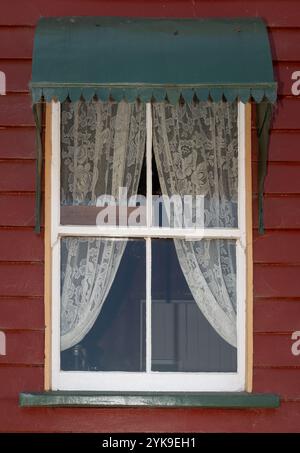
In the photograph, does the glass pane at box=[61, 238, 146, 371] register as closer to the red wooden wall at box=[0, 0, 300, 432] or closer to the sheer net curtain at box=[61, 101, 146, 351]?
the sheer net curtain at box=[61, 101, 146, 351]

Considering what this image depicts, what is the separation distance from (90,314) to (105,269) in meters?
0.26

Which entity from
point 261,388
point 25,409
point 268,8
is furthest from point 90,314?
point 268,8

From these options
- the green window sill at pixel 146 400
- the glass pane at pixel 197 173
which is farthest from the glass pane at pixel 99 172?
the green window sill at pixel 146 400

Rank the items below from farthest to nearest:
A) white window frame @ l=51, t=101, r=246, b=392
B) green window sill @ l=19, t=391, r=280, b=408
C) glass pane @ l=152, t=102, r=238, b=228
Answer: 1. glass pane @ l=152, t=102, r=238, b=228
2. white window frame @ l=51, t=101, r=246, b=392
3. green window sill @ l=19, t=391, r=280, b=408

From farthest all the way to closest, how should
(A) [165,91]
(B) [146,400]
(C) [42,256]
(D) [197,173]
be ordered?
(D) [197,173] → (C) [42,256] → (B) [146,400] → (A) [165,91]

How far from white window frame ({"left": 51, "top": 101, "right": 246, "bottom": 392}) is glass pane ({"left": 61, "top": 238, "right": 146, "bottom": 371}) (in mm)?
38

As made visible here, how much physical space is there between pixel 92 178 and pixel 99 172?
0.05 meters

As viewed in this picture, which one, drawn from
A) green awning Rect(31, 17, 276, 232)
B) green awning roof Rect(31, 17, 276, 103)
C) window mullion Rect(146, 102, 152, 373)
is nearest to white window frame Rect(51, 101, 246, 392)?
Answer: window mullion Rect(146, 102, 152, 373)

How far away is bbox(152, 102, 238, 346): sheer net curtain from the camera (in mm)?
5797

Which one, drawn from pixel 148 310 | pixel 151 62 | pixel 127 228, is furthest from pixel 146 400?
pixel 151 62

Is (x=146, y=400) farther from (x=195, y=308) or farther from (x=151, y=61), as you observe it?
(x=151, y=61)

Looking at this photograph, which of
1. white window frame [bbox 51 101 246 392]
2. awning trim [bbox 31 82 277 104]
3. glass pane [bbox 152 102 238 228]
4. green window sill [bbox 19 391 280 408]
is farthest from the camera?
glass pane [bbox 152 102 238 228]

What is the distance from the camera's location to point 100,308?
5.79 meters
